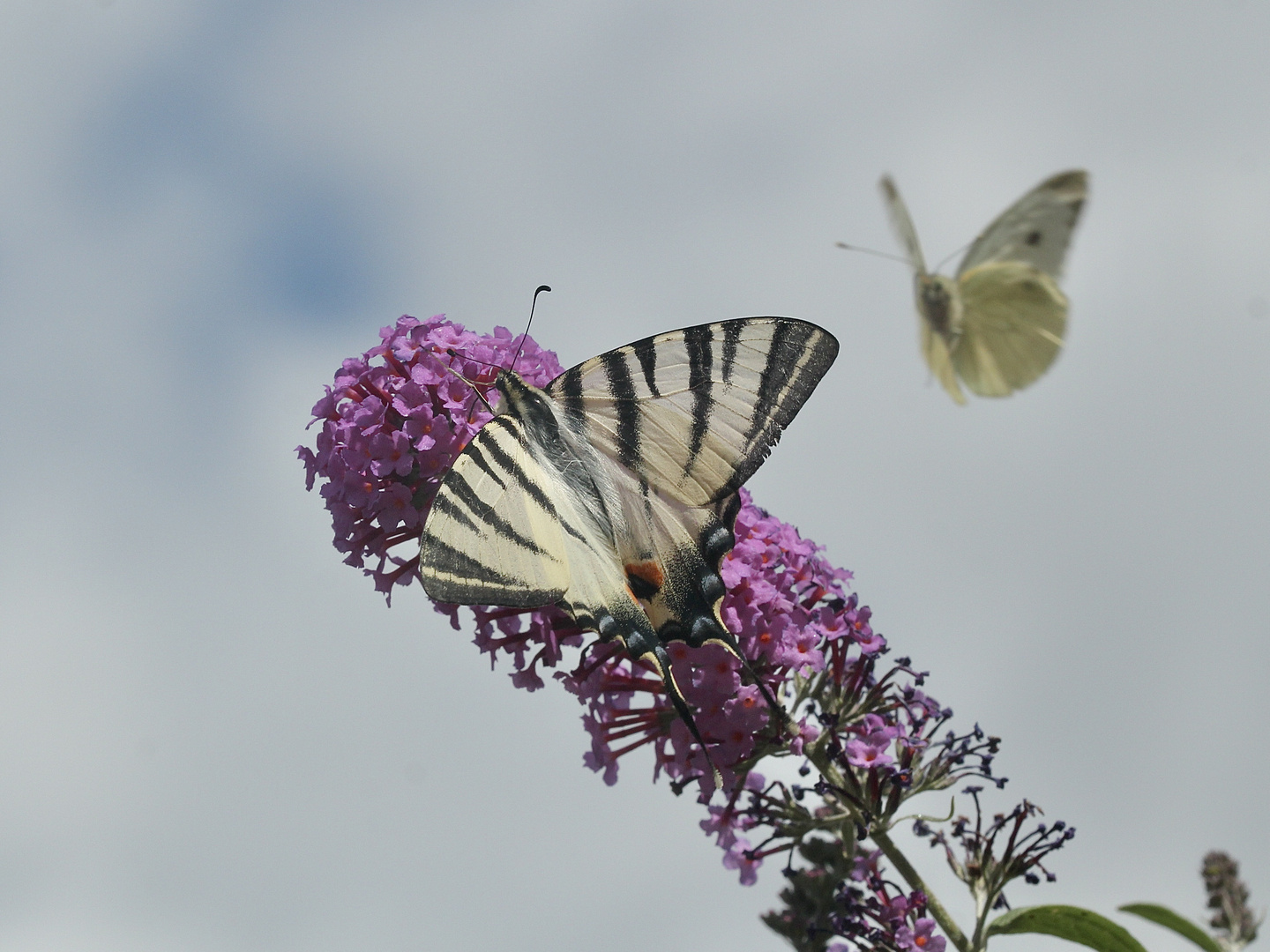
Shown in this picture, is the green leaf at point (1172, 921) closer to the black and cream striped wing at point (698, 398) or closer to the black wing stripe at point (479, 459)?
the black and cream striped wing at point (698, 398)

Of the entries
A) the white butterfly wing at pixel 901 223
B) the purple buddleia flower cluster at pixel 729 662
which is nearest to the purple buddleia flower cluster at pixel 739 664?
the purple buddleia flower cluster at pixel 729 662

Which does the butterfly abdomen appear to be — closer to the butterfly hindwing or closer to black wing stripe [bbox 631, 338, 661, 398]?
the butterfly hindwing

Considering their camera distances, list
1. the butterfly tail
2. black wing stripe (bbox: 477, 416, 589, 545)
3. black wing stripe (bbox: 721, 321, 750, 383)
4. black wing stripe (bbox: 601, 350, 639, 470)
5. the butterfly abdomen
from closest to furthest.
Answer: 1. the butterfly tail
2. black wing stripe (bbox: 477, 416, 589, 545)
3. black wing stripe (bbox: 721, 321, 750, 383)
4. black wing stripe (bbox: 601, 350, 639, 470)
5. the butterfly abdomen

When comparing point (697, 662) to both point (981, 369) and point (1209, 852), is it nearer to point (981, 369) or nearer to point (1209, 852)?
point (981, 369)

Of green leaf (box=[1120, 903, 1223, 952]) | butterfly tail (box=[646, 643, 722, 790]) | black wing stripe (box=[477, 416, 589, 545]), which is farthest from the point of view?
green leaf (box=[1120, 903, 1223, 952])

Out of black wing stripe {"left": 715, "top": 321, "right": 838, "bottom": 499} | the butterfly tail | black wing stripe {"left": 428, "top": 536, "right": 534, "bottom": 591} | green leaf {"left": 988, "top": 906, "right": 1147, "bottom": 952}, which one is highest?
black wing stripe {"left": 715, "top": 321, "right": 838, "bottom": 499}

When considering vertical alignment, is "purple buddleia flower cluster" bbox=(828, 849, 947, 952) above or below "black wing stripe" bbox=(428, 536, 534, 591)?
below

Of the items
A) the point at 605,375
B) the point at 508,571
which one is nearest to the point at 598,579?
the point at 508,571

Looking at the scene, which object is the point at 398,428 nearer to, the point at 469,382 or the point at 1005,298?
the point at 469,382

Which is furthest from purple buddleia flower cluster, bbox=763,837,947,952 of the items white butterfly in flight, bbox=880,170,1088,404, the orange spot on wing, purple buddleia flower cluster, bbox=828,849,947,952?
white butterfly in flight, bbox=880,170,1088,404
